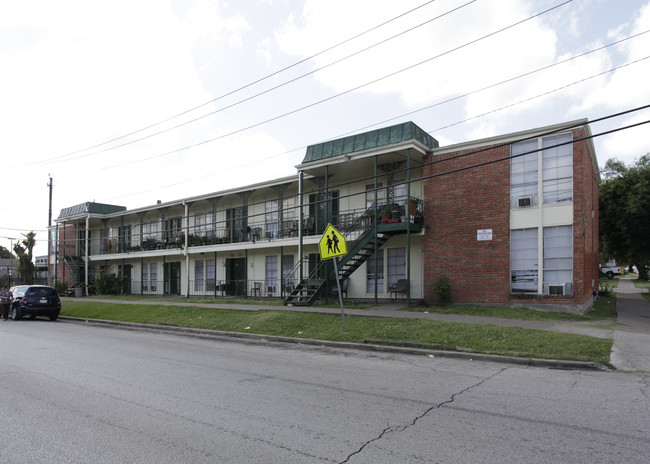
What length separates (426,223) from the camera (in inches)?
695

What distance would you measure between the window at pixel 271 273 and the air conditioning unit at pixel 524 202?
1267 cm

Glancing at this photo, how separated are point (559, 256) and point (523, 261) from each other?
114 centimetres

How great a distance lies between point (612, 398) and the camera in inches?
236

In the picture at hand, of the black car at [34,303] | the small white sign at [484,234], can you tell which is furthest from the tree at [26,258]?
the small white sign at [484,234]

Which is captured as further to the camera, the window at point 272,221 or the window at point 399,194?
the window at point 272,221

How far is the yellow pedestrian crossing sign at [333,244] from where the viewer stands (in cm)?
1180

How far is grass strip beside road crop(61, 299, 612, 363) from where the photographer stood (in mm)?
8944

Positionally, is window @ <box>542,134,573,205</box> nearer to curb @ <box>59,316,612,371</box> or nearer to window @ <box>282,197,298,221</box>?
curb @ <box>59,316,612,371</box>

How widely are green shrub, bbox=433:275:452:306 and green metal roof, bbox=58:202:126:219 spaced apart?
28147mm

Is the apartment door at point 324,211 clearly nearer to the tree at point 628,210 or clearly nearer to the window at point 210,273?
the window at point 210,273

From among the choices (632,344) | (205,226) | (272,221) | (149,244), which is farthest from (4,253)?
(632,344)

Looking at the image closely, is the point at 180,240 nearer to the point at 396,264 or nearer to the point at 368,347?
the point at 396,264

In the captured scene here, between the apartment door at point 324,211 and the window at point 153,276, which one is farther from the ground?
the apartment door at point 324,211

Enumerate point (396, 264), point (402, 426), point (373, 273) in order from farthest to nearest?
1. point (373, 273)
2. point (396, 264)
3. point (402, 426)
